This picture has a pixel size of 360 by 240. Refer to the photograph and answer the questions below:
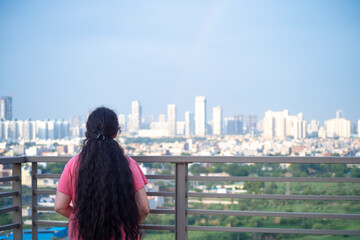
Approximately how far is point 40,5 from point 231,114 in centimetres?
3251

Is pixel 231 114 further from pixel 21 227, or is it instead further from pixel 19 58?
pixel 21 227

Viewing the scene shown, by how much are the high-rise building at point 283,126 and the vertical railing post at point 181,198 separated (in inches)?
1336

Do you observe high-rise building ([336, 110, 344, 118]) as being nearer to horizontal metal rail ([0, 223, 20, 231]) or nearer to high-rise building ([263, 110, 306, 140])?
high-rise building ([263, 110, 306, 140])

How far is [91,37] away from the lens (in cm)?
5397

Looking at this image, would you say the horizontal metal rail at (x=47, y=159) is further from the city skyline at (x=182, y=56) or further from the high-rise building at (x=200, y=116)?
the city skyline at (x=182, y=56)

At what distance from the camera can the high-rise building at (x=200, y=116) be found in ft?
123

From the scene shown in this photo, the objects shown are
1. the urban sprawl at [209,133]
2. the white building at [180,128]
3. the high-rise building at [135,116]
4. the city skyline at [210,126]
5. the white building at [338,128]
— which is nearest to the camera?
the urban sprawl at [209,133]

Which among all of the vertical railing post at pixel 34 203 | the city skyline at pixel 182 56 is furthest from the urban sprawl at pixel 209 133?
the vertical railing post at pixel 34 203

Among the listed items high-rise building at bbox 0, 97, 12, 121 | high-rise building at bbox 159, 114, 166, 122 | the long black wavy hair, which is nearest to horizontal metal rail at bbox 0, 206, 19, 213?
the long black wavy hair

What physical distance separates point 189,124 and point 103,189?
1470 inches

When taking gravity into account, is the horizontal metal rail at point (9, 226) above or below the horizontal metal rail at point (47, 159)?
below

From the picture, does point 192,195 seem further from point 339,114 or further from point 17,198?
point 339,114

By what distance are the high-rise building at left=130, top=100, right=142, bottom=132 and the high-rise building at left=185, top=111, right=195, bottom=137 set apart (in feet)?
14.5

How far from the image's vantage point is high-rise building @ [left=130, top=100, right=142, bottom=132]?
3589 cm
